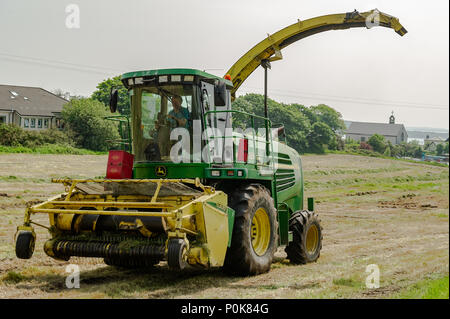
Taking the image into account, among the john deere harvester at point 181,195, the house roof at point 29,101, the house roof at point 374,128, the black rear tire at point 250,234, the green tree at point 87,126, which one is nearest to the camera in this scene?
the john deere harvester at point 181,195

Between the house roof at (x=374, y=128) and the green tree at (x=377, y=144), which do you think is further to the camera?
the house roof at (x=374, y=128)

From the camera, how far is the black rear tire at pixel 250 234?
792 centimetres

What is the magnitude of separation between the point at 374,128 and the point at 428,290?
102 m

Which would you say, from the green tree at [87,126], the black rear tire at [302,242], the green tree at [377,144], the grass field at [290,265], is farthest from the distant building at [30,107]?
the green tree at [377,144]

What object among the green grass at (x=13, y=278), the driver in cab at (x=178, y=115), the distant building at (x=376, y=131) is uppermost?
the distant building at (x=376, y=131)

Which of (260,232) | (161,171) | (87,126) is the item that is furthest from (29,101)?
(260,232)

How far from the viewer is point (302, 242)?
9.97 meters

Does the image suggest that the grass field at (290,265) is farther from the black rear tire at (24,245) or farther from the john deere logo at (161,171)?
the john deere logo at (161,171)

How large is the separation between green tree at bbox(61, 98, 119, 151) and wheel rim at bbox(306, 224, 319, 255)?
46.9 feet

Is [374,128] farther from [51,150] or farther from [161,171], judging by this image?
[161,171]

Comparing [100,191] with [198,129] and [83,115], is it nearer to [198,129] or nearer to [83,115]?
[198,129]

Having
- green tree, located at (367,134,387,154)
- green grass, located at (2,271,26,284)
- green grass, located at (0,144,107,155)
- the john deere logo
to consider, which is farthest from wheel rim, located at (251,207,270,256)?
green tree, located at (367,134,387,154)

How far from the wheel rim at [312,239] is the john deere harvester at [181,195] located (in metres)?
0.36
